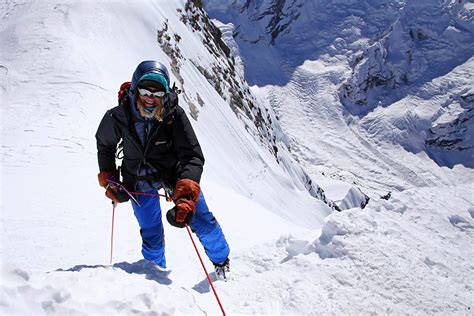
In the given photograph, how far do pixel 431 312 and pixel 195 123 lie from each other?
17060 millimetres

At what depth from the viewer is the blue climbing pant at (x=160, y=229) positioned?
484cm

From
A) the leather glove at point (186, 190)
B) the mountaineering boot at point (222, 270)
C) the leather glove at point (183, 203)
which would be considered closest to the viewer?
the leather glove at point (183, 203)

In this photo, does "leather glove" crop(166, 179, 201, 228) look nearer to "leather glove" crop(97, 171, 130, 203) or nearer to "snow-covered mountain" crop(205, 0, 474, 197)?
"leather glove" crop(97, 171, 130, 203)

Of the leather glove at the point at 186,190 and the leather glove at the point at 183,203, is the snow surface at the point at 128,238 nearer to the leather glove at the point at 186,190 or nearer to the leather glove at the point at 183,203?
the leather glove at the point at 183,203

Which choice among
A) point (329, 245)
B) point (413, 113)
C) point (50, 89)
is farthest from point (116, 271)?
point (413, 113)

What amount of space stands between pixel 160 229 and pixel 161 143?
3.60 ft

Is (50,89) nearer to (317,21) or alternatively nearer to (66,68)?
(66,68)

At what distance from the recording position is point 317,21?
188125 millimetres

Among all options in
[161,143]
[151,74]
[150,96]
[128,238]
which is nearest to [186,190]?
[161,143]

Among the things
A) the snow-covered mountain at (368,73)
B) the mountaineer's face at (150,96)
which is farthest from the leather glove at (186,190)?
the snow-covered mountain at (368,73)

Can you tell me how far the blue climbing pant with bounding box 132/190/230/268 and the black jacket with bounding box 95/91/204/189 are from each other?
1.14ft

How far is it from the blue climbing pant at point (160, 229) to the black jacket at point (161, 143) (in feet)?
1.14

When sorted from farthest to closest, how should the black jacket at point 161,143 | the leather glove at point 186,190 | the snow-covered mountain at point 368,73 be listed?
the snow-covered mountain at point 368,73, the black jacket at point 161,143, the leather glove at point 186,190

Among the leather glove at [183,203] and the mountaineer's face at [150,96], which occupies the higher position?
the mountaineer's face at [150,96]
